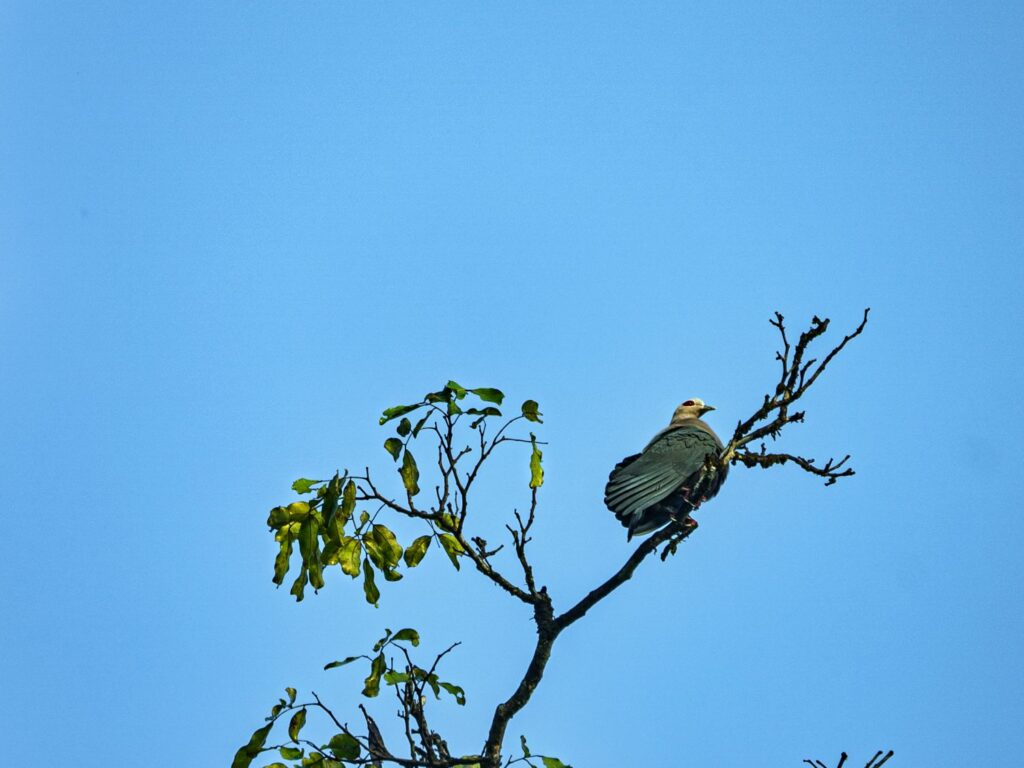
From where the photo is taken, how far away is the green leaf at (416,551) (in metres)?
4.80

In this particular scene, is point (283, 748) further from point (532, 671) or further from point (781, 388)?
point (781, 388)

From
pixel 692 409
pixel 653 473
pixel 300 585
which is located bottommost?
pixel 300 585

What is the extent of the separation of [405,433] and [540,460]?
60 centimetres

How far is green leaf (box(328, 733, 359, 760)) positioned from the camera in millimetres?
4469

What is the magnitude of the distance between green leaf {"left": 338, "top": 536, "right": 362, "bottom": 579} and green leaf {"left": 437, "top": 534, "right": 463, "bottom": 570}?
0.36 m

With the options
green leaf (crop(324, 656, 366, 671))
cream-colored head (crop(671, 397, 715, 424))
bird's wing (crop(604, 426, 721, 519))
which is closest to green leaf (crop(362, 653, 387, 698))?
green leaf (crop(324, 656, 366, 671))

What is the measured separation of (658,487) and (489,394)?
210 cm

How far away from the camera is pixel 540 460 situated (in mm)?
4785

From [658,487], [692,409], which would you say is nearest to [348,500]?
[658,487]

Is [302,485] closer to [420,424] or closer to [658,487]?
[420,424]

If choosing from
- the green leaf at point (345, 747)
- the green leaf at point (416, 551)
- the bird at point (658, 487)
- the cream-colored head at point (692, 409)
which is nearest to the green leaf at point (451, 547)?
the green leaf at point (416, 551)

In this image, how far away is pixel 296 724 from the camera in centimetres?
464

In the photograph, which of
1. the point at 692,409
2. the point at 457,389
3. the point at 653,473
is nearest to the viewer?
the point at 457,389

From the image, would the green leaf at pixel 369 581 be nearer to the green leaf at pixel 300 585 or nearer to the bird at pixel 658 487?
the green leaf at pixel 300 585
